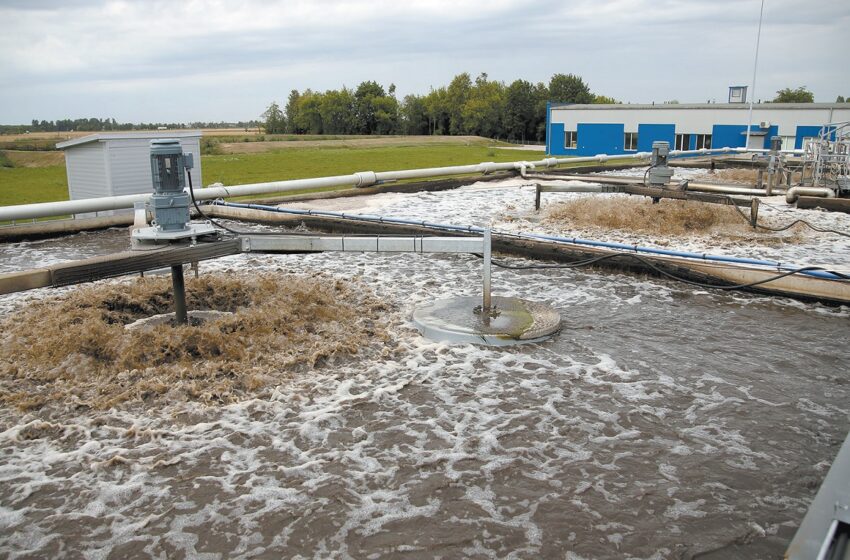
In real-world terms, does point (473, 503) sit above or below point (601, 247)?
below

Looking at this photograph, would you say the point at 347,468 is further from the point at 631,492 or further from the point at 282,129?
the point at 282,129

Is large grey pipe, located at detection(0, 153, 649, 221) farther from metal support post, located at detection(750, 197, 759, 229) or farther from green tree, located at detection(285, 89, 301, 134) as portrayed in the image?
green tree, located at detection(285, 89, 301, 134)

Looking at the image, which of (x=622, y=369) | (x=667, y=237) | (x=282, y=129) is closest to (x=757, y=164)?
(x=667, y=237)

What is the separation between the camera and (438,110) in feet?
253

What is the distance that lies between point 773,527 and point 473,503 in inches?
55.6

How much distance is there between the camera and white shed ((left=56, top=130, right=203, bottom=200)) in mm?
10594

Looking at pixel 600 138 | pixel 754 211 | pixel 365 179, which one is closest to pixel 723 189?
pixel 754 211

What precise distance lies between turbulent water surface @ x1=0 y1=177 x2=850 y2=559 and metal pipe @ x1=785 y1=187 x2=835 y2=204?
5.80 m

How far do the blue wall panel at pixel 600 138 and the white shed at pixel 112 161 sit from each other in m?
29.5

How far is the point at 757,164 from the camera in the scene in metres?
20.8

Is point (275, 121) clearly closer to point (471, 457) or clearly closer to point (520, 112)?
point (520, 112)

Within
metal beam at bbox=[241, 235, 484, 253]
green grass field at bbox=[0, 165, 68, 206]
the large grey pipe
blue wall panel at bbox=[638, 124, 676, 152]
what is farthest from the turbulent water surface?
blue wall panel at bbox=[638, 124, 676, 152]

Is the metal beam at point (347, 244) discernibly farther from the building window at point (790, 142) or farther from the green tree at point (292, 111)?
the green tree at point (292, 111)

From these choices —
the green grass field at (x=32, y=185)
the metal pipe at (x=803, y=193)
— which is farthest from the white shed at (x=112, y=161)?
the metal pipe at (x=803, y=193)
